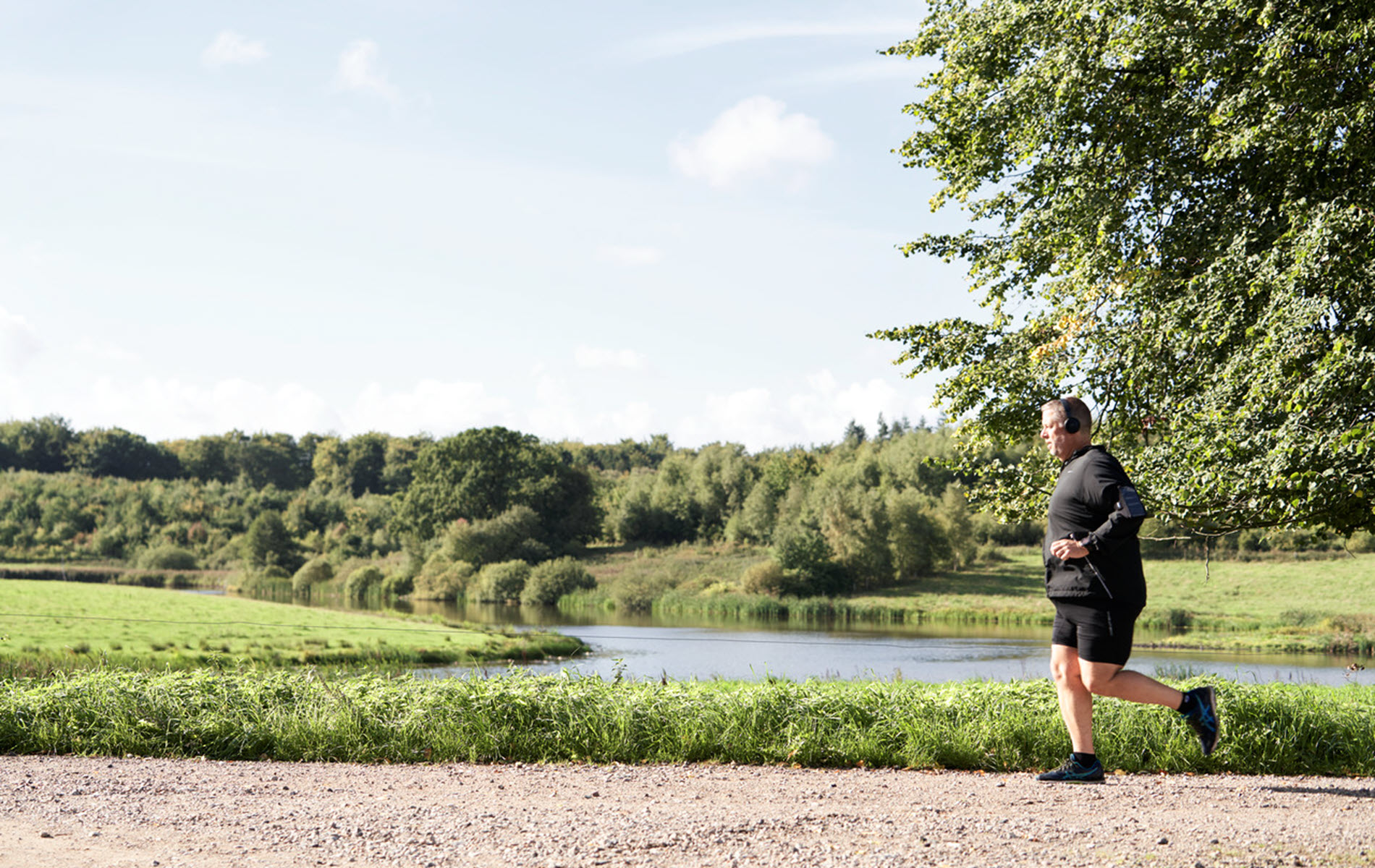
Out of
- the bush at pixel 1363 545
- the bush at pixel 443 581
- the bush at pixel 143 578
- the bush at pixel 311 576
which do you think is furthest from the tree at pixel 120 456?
the bush at pixel 1363 545

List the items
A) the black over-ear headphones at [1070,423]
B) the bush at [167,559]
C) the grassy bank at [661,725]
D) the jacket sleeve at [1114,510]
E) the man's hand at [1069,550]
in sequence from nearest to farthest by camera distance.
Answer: the jacket sleeve at [1114,510] → the man's hand at [1069,550] → the black over-ear headphones at [1070,423] → the grassy bank at [661,725] → the bush at [167,559]

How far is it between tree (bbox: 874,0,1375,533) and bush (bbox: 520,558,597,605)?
170 ft

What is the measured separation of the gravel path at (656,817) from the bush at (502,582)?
5848cm

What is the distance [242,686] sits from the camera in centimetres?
748

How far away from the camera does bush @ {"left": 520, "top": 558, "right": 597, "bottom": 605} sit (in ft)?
208

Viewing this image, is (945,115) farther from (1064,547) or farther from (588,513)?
(588,513)

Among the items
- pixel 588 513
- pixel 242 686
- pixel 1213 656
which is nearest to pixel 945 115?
pixel 242 686

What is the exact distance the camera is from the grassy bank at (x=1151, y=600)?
40625 millimetres

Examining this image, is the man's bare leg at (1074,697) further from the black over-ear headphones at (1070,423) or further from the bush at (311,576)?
the bush at (311,576)

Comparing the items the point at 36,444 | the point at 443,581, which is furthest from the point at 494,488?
the point at 36,444

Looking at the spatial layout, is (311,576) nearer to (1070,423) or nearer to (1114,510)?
(1070,423)

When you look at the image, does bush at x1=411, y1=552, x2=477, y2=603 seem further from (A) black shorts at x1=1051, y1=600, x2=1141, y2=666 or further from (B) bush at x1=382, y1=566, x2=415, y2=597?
(A) black shorts at x1=1051, y1=600, x2=1141, y2=666

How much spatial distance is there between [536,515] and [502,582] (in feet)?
46.6

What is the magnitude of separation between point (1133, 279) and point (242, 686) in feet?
33.0
